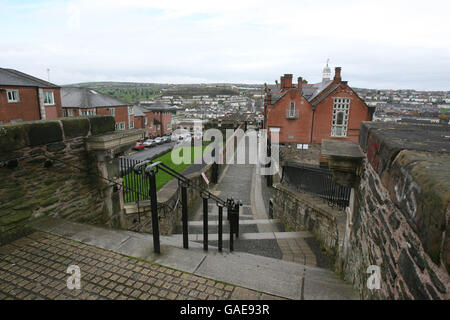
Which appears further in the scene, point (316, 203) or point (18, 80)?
point (18, 80)

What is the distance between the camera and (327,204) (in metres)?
7.01

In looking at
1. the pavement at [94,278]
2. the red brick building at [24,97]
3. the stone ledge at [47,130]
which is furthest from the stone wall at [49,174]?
the red brick building at [24,97]

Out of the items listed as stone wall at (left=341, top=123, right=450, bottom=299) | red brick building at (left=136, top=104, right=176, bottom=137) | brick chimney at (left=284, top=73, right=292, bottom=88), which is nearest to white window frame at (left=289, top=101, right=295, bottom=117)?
brick chimney at (left=284, top=73, right=292, bottom=88)

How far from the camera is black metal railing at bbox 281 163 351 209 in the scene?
24.2 ft

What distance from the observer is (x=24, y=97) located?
795 inches

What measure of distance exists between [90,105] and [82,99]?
1613 millimetres

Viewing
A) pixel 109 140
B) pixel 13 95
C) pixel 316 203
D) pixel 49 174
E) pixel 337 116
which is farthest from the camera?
pixel 337 116

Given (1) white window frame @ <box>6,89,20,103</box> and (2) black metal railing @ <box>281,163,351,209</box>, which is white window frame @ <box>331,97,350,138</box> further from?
(1) white window frame @ <box>6,89,20,103</box>

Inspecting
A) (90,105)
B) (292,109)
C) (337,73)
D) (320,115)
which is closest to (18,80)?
(90,105)

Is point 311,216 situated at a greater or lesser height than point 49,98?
lesser

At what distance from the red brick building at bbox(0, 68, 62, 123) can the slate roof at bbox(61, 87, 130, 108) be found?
6618mm

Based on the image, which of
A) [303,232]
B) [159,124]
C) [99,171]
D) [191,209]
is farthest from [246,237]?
[159,124]

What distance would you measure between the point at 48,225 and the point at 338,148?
16.0 feet

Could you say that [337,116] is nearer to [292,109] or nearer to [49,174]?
[292,109]
